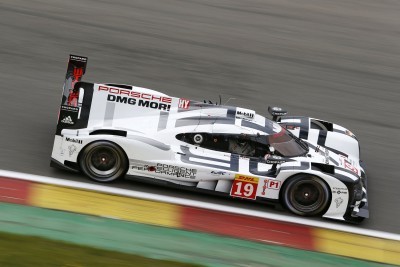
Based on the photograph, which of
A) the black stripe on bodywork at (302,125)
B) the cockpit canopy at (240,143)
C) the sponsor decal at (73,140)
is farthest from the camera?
the black stripe on bodywork at (302,125)

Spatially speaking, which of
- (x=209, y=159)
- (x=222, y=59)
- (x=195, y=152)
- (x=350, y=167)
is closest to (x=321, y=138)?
(x=350, y=167)

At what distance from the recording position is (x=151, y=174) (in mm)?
11172

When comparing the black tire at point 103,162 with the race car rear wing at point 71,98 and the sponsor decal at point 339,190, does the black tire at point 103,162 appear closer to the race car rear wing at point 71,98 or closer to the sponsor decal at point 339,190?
the race car rear wing at point 71,98

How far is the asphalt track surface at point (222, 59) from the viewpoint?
1338 cm

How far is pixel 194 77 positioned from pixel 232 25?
3.00 m

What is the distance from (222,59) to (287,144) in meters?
5.05

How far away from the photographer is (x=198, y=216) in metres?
10.7

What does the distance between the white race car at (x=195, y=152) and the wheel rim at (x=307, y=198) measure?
0.01m

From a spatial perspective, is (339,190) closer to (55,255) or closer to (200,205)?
(200,205)

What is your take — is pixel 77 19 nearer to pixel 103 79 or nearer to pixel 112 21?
pixel 112 21

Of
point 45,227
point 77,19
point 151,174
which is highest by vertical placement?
point 77,19

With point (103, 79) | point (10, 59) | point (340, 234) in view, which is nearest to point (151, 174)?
point (340, 234)

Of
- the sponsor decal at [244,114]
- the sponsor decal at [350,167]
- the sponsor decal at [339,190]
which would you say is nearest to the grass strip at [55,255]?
the sponsor decal at [339,190]

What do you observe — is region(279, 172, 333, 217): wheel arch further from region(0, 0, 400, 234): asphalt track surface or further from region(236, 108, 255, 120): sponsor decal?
region(236, 108, 255, 120): sponsor decal
